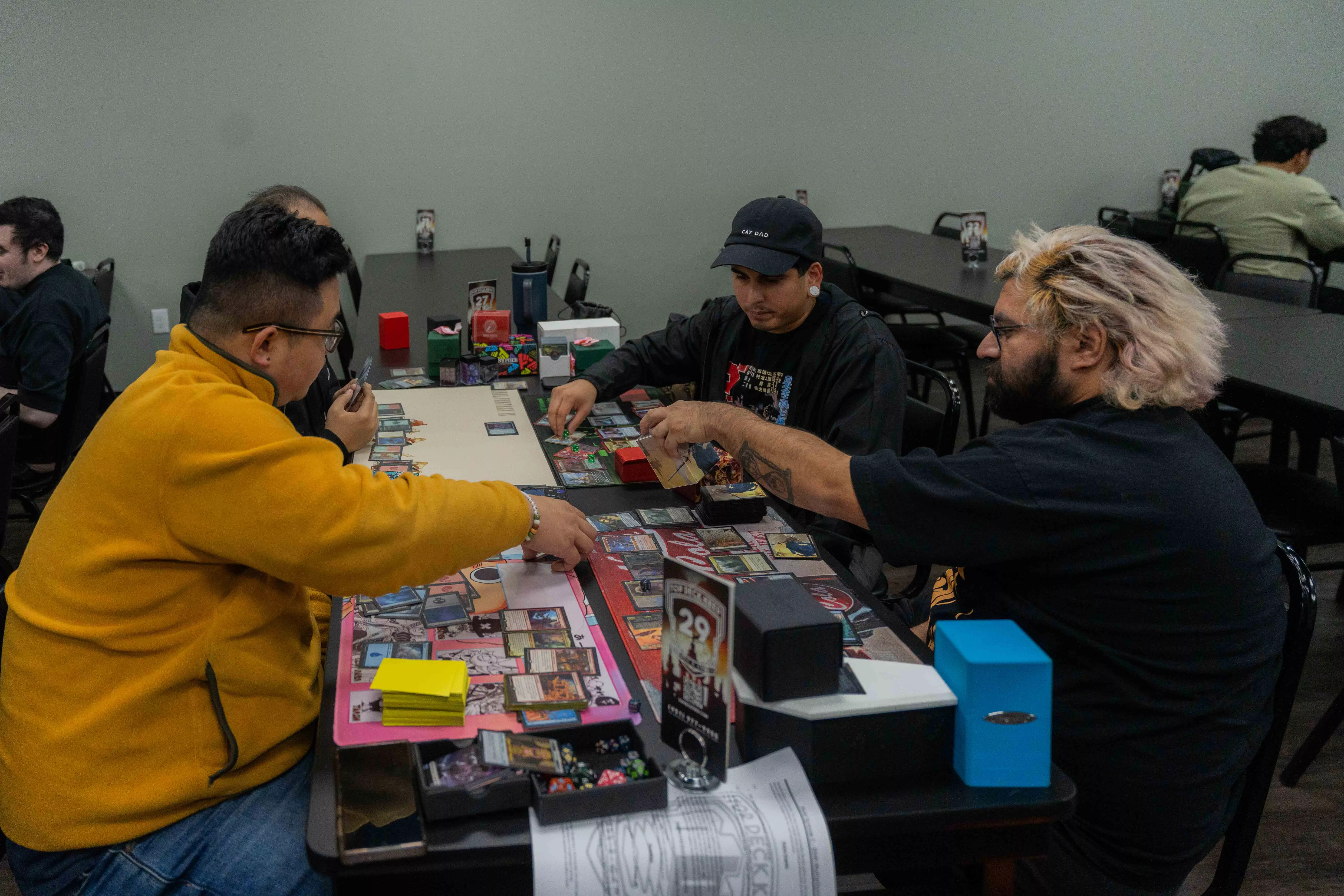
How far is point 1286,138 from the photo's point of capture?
5.07m

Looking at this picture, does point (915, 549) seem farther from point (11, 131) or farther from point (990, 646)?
point (11, 131)

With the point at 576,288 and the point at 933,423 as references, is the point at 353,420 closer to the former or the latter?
the point at 933,423

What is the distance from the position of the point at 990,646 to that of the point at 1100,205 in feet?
20.7

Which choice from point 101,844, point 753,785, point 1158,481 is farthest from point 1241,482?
point 101,844

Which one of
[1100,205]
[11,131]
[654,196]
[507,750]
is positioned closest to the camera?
[507,750]

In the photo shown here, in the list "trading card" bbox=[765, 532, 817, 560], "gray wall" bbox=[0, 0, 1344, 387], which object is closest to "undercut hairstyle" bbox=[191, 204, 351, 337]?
"trading card" bbox=[765, 532, 817, 560]

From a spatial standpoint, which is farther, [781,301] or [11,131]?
[11,131]

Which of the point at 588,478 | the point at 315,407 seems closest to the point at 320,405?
the point at 315,407

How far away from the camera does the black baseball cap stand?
2330 mm

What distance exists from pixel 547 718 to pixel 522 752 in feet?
0.43

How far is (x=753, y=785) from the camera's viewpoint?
119 centimetres

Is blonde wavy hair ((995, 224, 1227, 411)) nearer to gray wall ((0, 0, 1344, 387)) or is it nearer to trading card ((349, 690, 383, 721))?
trading card ((349, 690, 383, 721))

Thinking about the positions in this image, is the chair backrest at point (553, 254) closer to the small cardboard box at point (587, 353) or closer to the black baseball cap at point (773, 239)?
the small cardboard box at point (587, 353)

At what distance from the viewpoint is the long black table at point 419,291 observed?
10.8ft
